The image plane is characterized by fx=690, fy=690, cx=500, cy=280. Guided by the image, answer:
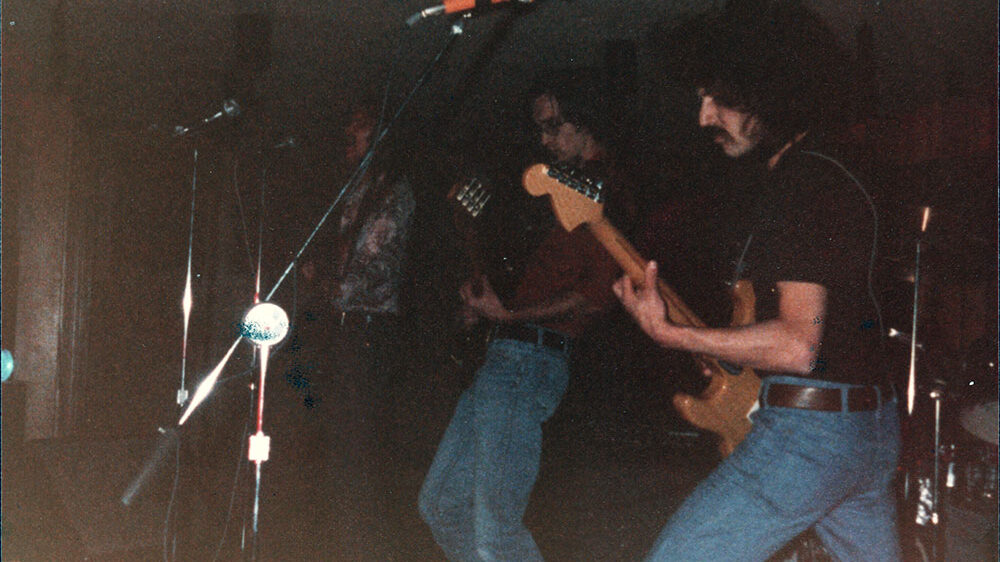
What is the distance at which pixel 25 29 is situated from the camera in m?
2.03

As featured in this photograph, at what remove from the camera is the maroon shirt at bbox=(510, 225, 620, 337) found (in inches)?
66.0

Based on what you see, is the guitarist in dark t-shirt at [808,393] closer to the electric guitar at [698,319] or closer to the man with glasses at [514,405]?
the electric guitar at [698,319]

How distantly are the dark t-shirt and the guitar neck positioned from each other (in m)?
0.43

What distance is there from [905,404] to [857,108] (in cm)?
83

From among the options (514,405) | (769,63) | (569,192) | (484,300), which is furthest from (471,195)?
(769,63)

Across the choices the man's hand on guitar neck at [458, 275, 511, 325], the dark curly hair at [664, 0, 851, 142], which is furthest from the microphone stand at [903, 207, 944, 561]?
the man's hand on guitar neck at [458, 275, 511, 325]

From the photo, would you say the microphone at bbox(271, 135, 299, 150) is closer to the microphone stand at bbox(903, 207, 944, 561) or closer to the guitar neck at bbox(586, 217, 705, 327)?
the guitar neck at bbox(586, 217, 705, 327)

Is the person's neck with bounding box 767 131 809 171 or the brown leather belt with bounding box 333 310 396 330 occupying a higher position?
the person's neck with bounding box 767 131 809 171

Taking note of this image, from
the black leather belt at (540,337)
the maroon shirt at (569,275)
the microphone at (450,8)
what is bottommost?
the black leather belt at (540,337)

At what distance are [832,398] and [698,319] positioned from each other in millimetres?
489

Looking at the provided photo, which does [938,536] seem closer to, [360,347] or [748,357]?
[748,357]

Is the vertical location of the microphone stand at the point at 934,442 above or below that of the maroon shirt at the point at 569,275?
below

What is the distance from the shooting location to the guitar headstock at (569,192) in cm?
164

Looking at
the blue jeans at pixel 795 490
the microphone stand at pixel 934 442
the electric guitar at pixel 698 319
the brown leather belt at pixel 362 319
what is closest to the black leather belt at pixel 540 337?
the electric guitar at pixel 698 319
